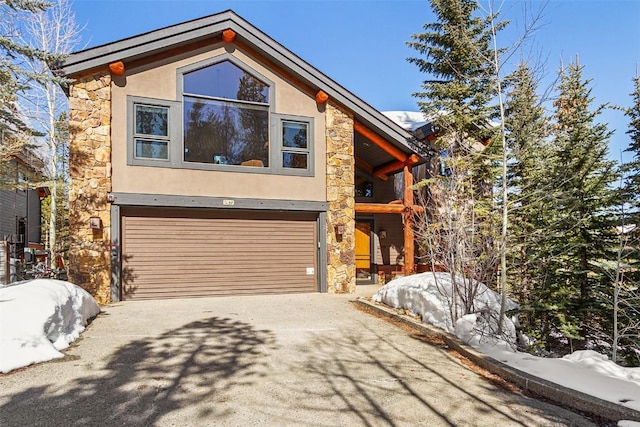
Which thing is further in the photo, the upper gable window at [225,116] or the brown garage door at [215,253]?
the upper gable window at [225,116]

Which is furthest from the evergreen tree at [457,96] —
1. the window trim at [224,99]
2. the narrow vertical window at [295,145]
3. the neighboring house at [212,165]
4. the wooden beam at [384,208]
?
the window trim at [224,99]

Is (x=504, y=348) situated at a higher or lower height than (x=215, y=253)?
lower

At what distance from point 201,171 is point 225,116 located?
5.22 feet

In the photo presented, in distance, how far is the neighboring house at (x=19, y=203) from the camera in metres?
12.5

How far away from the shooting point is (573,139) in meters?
8.19

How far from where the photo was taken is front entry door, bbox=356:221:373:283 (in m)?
13.3

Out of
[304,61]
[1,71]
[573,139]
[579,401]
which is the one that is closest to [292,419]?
[579,401]

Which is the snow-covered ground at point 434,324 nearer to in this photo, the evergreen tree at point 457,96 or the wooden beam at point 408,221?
the evergreen tree at point 457,96

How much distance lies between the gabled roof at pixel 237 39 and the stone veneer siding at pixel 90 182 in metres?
0.41

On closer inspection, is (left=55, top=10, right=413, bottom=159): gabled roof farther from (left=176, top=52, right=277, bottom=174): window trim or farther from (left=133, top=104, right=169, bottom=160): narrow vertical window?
(left=133, top=104, right=169, bottom=160): narrow vertical window

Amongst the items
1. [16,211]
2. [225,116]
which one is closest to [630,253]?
[225,116]

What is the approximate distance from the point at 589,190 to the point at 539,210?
67.6 inches

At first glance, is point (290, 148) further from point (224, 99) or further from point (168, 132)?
point (168, 132)

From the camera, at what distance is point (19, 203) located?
18047 millimetres
